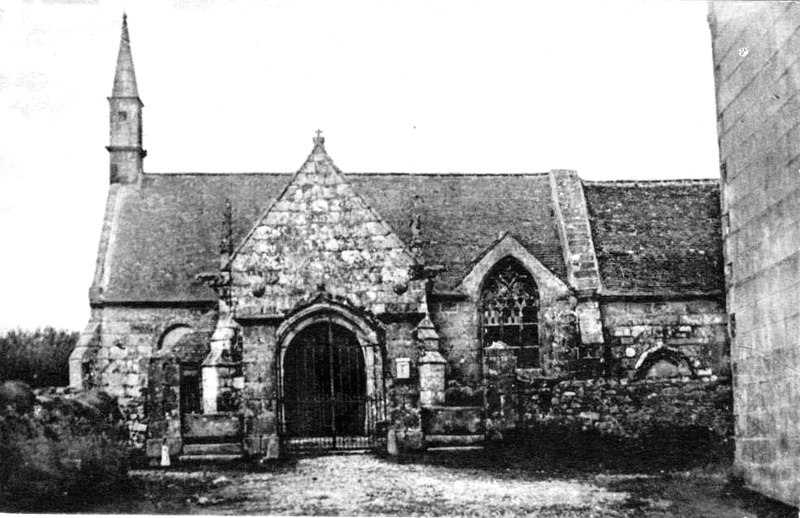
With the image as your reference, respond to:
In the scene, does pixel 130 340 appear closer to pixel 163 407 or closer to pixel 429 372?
pixel 163 407

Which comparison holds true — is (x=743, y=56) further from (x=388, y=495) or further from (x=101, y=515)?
(x=101, y=515)

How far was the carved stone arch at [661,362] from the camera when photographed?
16875 mm

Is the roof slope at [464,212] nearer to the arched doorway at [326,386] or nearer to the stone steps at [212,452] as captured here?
the arched doorway at [326,386]

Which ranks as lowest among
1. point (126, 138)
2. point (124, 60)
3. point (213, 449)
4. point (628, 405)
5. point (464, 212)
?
point (213, 449)

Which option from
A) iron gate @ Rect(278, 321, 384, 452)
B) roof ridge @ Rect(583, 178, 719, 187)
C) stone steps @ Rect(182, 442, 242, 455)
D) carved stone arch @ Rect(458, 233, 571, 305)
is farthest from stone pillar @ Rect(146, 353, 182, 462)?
roof ridge @ Rect(583, 178, 719, 187)

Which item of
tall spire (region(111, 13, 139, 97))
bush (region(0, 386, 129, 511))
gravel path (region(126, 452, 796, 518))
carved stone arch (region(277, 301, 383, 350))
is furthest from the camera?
carved stone arch (region(277, 301, 383, 350))

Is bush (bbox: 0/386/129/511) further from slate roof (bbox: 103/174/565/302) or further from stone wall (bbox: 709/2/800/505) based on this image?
stone wall (bbox: 709/2/800/505)

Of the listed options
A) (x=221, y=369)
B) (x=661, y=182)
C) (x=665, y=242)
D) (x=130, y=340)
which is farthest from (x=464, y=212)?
(x=130, y=340)

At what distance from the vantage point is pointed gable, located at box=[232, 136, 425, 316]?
14500mm

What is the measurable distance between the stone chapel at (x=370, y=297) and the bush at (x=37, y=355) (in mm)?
524

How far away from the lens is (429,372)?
14.5 m

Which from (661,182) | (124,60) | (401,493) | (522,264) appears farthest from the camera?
(522,264)

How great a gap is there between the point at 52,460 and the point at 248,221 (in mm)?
6392

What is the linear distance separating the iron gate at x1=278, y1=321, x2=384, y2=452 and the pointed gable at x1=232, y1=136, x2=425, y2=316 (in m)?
0.62
